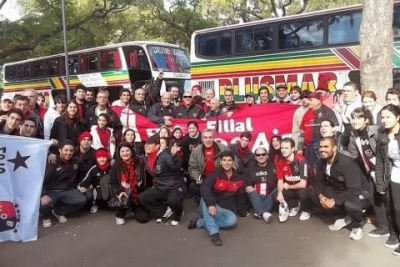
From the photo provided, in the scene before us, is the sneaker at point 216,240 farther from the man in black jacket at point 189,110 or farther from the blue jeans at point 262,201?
the man in black jacket at point 189,110

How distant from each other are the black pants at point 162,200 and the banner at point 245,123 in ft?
5.33

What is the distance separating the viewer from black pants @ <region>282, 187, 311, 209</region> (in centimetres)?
582

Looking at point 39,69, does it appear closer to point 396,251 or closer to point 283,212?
point 283,212

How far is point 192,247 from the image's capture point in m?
4.94

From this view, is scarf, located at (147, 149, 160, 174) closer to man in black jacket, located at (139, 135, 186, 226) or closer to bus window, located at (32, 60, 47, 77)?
man in black jacket, located at (139, 135, 186, 226)

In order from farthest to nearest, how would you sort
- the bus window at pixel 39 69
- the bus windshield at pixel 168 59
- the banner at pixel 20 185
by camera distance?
the bus window at pixel 39 69
the bus windshield at pixel 168 59
the banner at pixel 20 185

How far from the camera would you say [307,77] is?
11.4 m

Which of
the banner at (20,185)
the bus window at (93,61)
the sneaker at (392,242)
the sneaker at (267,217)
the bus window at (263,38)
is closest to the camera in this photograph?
the sneaker at (392,242)

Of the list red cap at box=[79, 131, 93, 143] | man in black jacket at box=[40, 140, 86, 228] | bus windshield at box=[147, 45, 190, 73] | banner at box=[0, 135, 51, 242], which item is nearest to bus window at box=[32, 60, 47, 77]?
bus windshield at box=[147, 45, 190, 73]

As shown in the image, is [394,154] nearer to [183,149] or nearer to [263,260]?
[263,260]

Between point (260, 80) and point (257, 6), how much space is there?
50.0ft

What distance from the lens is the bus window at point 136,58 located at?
16.4 metres

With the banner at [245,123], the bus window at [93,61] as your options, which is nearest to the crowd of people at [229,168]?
the banner at [245,123]

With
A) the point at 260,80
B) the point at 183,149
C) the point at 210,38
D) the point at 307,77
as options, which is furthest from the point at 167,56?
the point at 183,149
